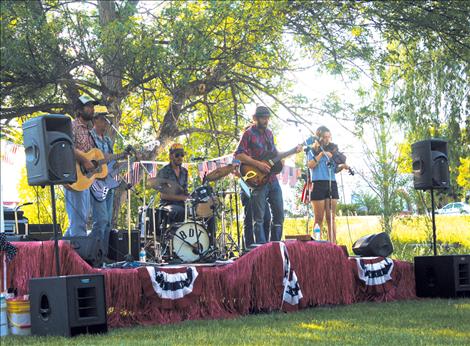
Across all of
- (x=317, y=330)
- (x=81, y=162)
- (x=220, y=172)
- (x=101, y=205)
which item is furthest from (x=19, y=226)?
(x=317, y=330)

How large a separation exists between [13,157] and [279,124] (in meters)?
4.32

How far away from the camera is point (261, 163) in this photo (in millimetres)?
8008

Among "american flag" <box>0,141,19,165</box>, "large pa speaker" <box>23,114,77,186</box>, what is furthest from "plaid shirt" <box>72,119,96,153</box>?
"american flag" <box>0,141,19,165</box>

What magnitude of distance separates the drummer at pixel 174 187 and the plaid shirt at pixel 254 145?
Answer: 1.50m

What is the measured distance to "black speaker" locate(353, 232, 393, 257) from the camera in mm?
7816

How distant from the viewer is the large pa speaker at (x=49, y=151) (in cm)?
587

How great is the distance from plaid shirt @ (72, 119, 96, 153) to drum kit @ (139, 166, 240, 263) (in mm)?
1636

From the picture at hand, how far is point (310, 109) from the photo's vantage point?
40.6 feet

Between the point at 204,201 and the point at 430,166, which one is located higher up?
the point at 430,166

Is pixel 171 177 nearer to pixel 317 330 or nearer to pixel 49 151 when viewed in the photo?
pixel 49 151

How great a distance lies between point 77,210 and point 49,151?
144cm

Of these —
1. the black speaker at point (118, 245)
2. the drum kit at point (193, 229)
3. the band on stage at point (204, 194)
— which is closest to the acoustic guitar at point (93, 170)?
the band on stage at point (204, 194)

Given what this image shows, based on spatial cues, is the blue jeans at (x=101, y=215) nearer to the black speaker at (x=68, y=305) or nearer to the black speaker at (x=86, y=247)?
the black speaker at (x=86, y=247)

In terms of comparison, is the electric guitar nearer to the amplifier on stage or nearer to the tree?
the tree
